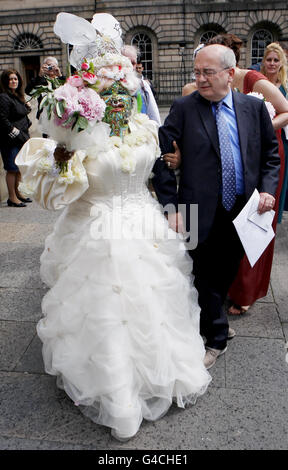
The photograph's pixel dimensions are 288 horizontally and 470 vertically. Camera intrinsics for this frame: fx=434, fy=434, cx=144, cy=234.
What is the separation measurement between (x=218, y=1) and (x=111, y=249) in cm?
2965

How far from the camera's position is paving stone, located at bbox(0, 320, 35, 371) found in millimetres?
3130

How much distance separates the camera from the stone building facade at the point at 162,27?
2769 cm

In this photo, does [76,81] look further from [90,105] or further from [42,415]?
[42,415]

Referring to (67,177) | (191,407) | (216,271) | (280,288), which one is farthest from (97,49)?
(280,288)

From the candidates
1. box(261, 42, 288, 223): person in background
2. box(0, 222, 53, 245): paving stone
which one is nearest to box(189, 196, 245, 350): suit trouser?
box(261, 42, 288, 223): person in background

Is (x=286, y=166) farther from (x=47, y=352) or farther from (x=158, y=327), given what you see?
(x=47, y=352)

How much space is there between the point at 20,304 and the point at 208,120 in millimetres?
2365

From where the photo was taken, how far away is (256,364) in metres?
3.04

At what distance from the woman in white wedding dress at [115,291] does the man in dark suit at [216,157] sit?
7.3 inches

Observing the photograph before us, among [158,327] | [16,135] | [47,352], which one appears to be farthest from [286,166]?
[16,135]

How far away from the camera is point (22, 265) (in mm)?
4770

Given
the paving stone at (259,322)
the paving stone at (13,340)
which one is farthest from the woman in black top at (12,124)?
the paving stone at (259,322)

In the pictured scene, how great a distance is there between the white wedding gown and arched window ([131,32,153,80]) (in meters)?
28.8

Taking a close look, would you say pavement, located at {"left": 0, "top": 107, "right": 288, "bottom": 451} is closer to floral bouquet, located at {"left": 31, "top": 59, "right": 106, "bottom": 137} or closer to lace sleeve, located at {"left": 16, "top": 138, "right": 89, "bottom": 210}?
lace sleeve, located at {"left": 16, "top": 138, "right": 89, "bottom": 210}
